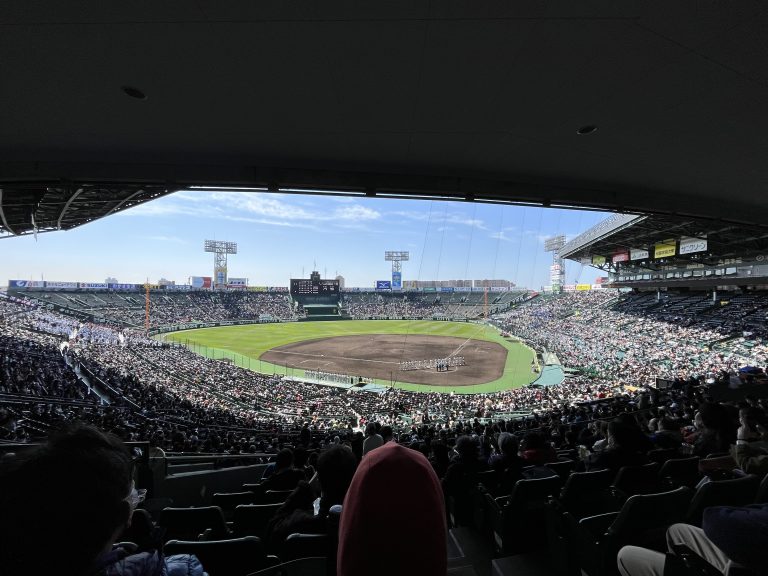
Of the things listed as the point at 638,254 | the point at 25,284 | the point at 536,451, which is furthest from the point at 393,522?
the point at 25,284

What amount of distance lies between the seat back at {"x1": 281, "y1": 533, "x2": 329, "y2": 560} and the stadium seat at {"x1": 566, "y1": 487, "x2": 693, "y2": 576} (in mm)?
1938

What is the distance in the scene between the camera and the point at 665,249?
25891 millimetres

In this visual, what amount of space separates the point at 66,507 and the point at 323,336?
55.4 metres

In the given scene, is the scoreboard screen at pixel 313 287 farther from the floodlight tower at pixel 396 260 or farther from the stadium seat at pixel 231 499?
the stadium seat at pixel 231 499

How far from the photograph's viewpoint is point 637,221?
19984mm

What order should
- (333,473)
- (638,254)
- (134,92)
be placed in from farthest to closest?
(638,254) < (134,92) < (333,473)

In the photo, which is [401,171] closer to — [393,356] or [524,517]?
[524,517]

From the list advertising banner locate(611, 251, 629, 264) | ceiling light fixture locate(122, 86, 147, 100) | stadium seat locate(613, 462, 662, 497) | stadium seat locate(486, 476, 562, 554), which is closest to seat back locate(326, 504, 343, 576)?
stadium seat locate(486, 476, 562, 554)

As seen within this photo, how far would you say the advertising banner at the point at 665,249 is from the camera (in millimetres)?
25058

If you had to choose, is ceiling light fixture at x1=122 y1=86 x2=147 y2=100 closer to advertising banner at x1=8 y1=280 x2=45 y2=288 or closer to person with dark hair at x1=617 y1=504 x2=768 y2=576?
person with dark hair at x1=617 y1=504 x2=768 y2=576

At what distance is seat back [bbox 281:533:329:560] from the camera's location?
231cm

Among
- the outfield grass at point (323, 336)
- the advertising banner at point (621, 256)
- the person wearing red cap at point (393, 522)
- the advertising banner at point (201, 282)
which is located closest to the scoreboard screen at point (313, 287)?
the outfield grass at point (323, 336)

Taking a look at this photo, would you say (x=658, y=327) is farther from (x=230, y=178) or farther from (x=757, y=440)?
(x=230, y=178)

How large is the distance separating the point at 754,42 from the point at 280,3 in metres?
3.92
